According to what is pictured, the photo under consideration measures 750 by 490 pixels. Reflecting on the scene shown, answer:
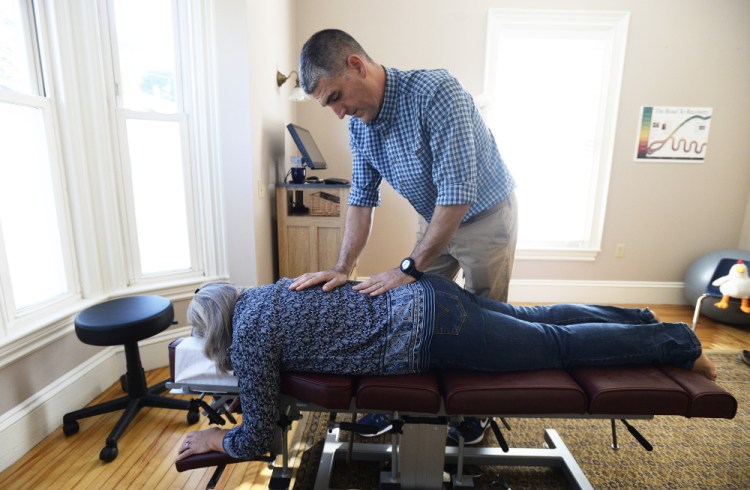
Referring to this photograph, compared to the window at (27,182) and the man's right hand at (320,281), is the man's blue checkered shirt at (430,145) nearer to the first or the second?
the man's right hand at (320,281)

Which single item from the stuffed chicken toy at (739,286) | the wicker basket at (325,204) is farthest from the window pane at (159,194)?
the stuffed chicken toy at (739,286)

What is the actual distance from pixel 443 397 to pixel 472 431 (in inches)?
26.7

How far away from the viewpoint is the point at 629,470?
1.48m

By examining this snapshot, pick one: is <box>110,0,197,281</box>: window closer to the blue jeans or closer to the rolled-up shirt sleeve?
the rolled-up shirt sleeve

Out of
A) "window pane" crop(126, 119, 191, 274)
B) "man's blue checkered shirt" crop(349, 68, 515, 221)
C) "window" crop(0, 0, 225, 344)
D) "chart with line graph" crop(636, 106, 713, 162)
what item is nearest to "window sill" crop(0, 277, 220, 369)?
"window" crop(0, 0, 225, 344)

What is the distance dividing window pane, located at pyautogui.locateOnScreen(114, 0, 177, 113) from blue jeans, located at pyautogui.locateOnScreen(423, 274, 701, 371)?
5.43ft

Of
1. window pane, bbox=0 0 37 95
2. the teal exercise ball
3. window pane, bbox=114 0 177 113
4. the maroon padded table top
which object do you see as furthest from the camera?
the teal exercise ball

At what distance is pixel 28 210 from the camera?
5.21ft

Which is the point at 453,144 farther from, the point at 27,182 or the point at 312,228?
the point at 27,182

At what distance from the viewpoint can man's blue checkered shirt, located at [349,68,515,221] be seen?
4.03 feet

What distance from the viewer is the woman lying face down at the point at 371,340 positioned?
40.8 inches

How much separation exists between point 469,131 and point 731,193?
309 centimetres

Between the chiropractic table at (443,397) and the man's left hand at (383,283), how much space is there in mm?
237

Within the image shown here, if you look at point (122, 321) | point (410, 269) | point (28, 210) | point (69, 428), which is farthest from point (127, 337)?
point (410, 269)
